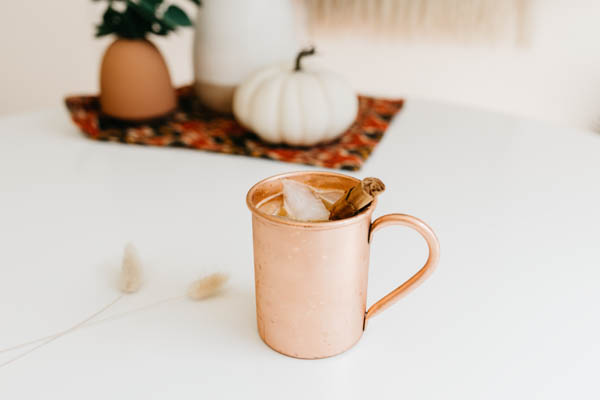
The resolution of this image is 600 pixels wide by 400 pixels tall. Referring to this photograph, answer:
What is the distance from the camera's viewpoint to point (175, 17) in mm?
935

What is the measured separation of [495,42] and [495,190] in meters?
1.49

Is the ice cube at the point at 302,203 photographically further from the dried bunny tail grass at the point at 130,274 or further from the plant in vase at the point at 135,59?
the plant in vase at the point at 135,59

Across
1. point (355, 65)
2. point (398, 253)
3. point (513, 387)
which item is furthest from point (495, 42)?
point (513, 387)

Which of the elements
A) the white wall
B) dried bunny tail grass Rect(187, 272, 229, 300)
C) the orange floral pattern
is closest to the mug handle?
dried bunny tail grass Rect(187, 272, 229, 300)

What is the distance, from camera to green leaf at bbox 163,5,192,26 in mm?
930

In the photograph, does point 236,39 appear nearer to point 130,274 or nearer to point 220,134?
point 220,134

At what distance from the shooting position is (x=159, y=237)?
0.60m

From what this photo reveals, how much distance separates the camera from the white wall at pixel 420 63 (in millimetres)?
1947

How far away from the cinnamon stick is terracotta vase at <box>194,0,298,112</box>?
0.62 metres

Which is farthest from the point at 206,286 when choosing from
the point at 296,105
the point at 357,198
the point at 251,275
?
the point at 296,105

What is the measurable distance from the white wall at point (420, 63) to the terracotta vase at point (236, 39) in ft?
3.66

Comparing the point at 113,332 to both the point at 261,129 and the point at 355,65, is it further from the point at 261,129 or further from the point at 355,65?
the point at 355,65

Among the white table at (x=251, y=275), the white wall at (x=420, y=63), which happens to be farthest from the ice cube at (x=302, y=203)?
the white wall at (x=420, y=63)

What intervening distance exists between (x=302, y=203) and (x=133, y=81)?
632 millimetres
